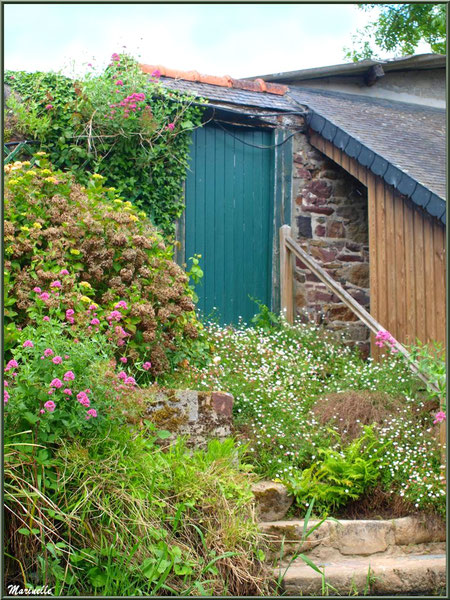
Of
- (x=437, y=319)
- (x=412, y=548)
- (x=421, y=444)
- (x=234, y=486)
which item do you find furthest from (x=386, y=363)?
(x=234, y=486)

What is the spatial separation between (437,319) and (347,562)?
3200 mm

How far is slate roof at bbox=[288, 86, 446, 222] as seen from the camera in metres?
6.94

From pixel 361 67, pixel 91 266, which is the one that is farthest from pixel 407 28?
pixel 91 266

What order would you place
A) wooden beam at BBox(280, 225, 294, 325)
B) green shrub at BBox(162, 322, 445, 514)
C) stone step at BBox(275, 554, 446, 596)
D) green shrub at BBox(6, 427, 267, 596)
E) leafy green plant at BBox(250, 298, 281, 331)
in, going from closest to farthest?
green shrub at BBox(6, 427, 267, 596)
stone step at BBox(275, 554, 446, 596)
green shrub at BBox(162, 322, 445, 514)
leafy green plant at BBox(250, 298, 281, 331)
wooden beam at BBox(280, 225, 294, 325)

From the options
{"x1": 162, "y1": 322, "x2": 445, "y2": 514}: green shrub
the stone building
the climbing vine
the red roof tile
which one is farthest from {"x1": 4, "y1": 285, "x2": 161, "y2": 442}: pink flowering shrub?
the red roof tile

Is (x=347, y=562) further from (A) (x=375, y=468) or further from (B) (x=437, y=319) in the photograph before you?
(B) (x=437, y=319)

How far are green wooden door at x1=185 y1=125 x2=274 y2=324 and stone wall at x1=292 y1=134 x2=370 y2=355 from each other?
375 millimetres

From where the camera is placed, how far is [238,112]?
793 centimetres

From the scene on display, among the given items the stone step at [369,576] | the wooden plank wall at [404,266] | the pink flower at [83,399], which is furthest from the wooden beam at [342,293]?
the pink flower at [83,399]

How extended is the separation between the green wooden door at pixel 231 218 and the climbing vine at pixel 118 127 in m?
0.37

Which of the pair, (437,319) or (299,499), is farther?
(437,319)

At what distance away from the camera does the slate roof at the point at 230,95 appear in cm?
Answer: 775

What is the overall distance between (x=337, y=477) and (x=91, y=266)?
238 centimetres

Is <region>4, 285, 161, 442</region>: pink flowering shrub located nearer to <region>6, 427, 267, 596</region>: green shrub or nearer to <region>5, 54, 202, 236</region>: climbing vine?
<region>6, 427, 267, 596</region>: green shrub
